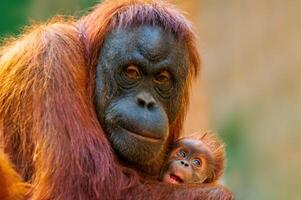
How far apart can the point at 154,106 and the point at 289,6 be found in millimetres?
4172

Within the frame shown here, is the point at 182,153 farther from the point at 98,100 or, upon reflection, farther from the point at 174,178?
the point at 98,100

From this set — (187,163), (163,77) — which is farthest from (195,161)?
(163,77)

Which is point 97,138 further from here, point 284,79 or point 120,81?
point 284,79

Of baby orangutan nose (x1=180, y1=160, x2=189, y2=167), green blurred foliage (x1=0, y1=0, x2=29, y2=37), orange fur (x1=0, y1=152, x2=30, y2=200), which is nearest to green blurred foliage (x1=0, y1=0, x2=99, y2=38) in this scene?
green blurred foliage (x1=0, y1=0, x2=29, y2=37)

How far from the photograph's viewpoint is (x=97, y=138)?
370 cm

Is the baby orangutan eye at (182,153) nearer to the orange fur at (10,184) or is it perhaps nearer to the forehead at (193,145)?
the forehead at (193,145)

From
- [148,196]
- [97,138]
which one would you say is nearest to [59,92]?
[97,138]

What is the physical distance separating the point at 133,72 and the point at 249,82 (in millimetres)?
4119

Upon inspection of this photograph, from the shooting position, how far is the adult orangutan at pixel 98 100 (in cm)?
362

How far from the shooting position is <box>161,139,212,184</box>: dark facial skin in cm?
427

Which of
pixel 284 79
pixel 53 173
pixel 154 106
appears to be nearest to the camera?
pixel 53 173

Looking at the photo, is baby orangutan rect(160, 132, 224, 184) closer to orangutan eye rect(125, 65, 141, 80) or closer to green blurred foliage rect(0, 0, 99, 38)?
orangutan eye rect(125, 65, 141, 80)

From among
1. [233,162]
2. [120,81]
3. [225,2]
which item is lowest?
[233,162]

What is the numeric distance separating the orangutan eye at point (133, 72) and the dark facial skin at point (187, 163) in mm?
577
